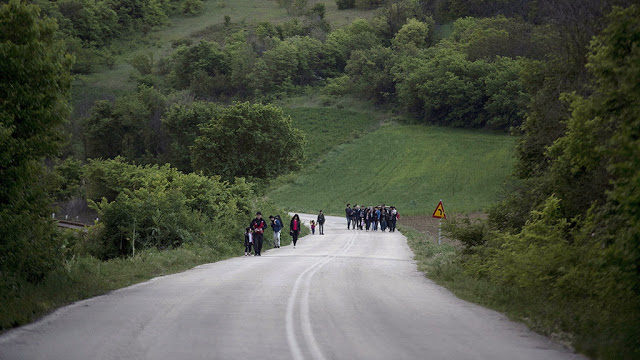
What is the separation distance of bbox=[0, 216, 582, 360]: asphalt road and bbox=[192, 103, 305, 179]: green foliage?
34801 millimetres

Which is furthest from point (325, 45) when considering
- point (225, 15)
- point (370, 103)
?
point (225, 15)

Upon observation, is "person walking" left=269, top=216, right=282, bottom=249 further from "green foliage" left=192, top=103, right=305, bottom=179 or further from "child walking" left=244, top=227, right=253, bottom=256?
"green foliage" left=192, top=103, right=305, bottom=179

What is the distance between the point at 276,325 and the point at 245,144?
4296 centimetres

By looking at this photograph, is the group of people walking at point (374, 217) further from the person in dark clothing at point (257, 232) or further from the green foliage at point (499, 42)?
the green foliage at point (499, 42)

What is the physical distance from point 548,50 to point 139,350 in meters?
14.8

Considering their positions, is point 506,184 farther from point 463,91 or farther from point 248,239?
point 463,91

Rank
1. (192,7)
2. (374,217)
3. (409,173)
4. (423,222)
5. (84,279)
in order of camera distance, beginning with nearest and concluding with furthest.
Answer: (84,279) < (374,217) < (423,222) < (409,173) < (192,7)

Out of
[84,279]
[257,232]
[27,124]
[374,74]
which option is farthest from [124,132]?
[27,124]

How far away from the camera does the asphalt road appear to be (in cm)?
831

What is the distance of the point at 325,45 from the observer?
125m

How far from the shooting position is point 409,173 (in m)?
75.3

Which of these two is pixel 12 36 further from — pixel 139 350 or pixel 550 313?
pixel 550 313

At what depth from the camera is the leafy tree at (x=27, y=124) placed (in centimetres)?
1274

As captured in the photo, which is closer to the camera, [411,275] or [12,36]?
[12,36]
